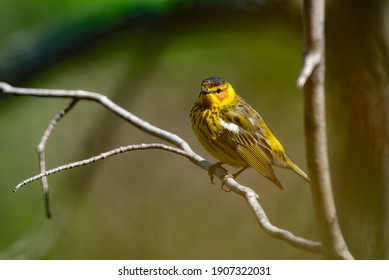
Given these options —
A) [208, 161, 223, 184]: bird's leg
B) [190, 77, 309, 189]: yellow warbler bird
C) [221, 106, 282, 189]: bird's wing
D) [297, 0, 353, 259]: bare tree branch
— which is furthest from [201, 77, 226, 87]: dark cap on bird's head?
[297, 0, 353, 259]: bare tree branch

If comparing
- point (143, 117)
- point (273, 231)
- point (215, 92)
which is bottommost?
point (273, 231)

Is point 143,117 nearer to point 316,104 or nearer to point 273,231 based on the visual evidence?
point 273,231

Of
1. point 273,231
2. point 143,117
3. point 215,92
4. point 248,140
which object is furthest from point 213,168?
point 143,117

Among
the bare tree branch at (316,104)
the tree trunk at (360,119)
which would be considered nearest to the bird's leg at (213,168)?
the tree trunk at (360,119)

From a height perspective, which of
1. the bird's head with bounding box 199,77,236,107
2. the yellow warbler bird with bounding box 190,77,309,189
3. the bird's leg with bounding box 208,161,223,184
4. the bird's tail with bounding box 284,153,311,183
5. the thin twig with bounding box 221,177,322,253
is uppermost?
the bird's head with bounding box 199,77,236,107

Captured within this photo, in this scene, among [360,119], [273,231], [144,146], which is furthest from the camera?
[360,119]

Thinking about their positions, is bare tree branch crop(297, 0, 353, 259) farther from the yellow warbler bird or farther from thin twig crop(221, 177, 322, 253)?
the yellow warbler bird
